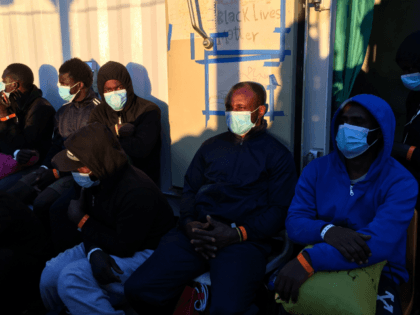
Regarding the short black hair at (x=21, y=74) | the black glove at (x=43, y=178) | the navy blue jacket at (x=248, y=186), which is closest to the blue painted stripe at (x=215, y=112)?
the navy blue jacket at (x=248, y=186)

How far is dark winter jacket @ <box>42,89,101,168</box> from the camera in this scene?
11.7ft

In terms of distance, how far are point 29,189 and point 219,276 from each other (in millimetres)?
2388

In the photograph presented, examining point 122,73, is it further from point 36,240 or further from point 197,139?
point 36,240

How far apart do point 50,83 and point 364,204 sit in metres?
4.07

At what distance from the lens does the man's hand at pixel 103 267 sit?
1.99 metres

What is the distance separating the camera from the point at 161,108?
351 centimetres

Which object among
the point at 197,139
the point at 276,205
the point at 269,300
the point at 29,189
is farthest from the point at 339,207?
the point at 29,189

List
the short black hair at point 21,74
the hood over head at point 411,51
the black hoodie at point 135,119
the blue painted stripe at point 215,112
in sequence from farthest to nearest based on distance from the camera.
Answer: the short black hair at point 21,74 → the black hoodie at point 135,119 → the blue painted stripe at point 215,112 → the hood over head at point 411,51

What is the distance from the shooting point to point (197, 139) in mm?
3061

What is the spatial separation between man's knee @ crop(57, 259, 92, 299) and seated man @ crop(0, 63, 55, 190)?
6.69ft

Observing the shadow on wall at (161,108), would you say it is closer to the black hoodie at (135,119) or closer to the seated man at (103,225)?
the black hoodie at (135,119)

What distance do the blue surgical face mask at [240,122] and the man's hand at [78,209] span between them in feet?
3.55

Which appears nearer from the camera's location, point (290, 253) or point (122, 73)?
point (290, 253)

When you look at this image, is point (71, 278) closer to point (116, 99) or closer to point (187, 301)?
point (187, 301)
